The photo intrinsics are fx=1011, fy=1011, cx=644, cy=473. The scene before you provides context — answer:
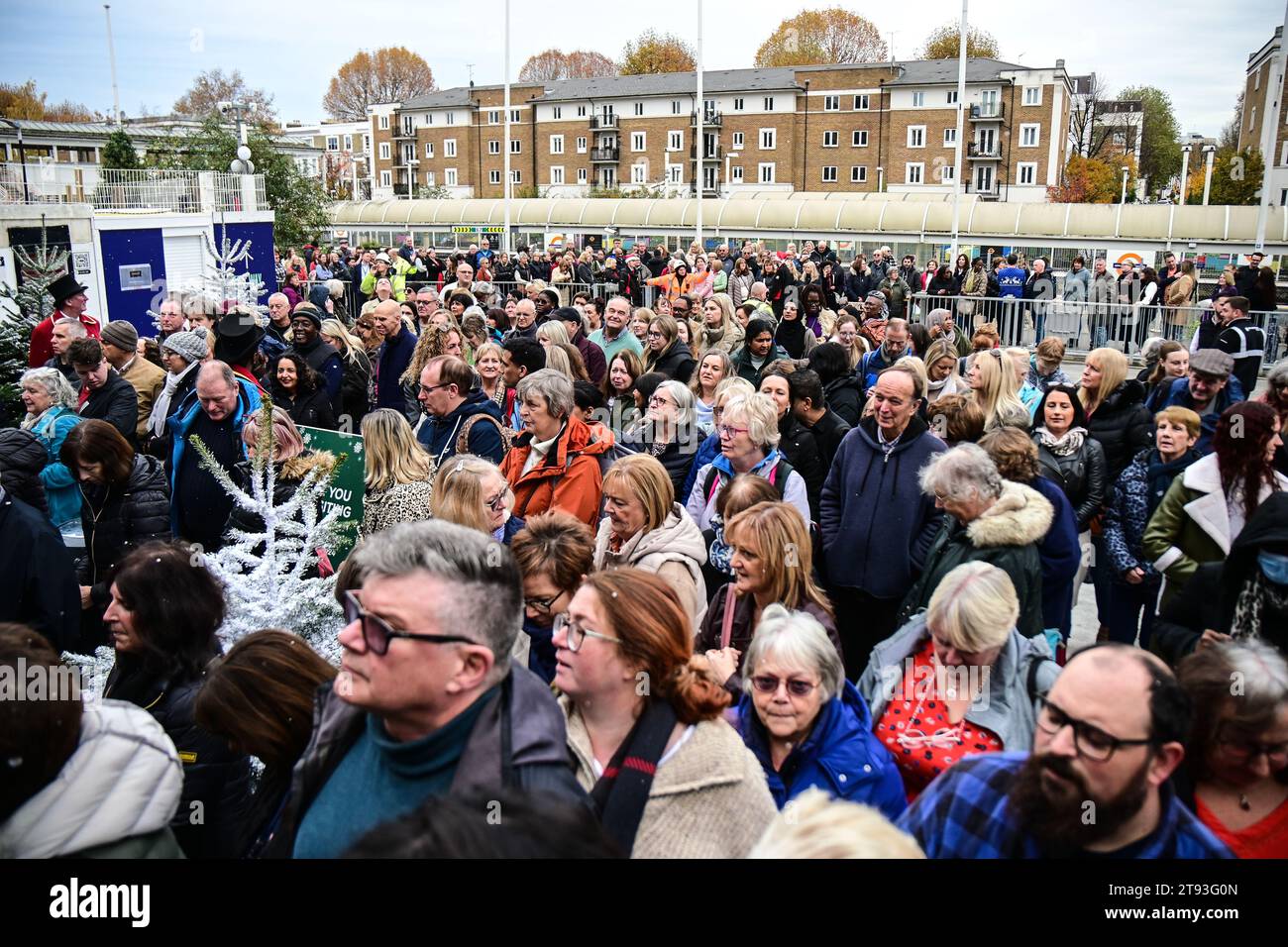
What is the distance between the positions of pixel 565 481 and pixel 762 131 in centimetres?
6576

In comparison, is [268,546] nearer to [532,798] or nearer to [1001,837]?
[532,798]

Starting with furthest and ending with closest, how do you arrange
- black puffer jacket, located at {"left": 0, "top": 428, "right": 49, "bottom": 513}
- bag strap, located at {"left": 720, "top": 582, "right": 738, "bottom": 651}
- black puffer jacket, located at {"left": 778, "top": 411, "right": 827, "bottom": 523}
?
black puffer jacket, located at {"left": 778, "top": 411, "right": 827, "bottom": 523} < black puffer jacket, located at {"left": 0, "top": 428, "right": 49, "bottom": 513} < bag strap, located at {"left": 720, "top": 582, "right": 738, "bottom": 651}

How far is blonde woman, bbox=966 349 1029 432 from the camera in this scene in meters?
6.44

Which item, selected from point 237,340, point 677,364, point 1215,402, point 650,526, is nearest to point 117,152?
point 237,340

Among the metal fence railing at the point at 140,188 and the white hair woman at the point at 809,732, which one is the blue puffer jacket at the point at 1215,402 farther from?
the metal fence railing at the point at 140,188

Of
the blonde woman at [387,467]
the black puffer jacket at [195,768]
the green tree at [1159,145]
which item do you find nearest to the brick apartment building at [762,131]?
the green tree at [1159,145]

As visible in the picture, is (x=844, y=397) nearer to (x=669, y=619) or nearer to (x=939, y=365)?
(x=939, y=365)

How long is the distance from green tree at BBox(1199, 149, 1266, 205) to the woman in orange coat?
138ft

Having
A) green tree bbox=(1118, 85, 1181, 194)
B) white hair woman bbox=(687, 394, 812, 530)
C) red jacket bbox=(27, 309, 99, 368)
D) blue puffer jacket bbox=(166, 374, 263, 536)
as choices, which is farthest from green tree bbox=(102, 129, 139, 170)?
green tree bbox=(1118, 85, 1181, 194)

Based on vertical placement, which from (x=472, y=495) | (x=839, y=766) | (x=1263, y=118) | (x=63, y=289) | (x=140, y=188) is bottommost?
(x=839, y=766)

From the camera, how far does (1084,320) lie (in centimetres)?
1644

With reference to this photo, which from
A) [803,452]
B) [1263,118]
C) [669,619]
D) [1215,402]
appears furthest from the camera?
[1263,118]

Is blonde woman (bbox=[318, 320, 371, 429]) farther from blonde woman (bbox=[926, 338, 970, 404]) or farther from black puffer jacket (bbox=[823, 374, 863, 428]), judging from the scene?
blonde woman (bbox=[926, 338, 970, 404])
